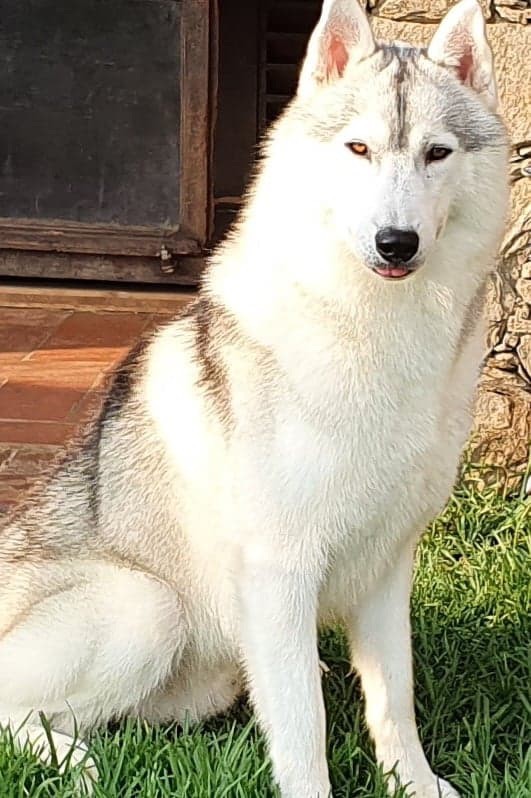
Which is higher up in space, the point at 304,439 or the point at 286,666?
the point at 304,439

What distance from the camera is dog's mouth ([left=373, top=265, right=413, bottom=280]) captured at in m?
2.34

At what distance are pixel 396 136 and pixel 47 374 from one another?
3.22 metres

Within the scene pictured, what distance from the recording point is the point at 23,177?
6484 mm

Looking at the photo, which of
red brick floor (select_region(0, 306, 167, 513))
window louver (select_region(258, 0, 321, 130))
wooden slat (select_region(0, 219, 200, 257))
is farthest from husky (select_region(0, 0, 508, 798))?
window louver (select_region(258, 0, 321, 130))

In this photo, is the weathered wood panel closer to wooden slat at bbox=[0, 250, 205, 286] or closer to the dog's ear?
wooden slat at bbox=[0, 250, 205, 286]

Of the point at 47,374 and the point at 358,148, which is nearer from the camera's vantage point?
the point at 358,148

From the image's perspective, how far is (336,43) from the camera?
8.18 feet

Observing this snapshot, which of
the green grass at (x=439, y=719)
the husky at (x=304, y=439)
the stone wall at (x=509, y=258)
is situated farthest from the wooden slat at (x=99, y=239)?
the husky at (x=304, y=439)

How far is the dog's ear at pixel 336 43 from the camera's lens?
2445 millimetres

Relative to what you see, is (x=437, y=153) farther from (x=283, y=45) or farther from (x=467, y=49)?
(x=283, y=45)

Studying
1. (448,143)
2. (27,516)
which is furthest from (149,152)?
(448,143)

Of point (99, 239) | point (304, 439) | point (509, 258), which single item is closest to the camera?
point (304, 439)

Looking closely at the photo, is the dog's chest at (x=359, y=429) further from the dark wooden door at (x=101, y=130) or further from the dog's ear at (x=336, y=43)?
the dark wooden door at (x=101, y=130)

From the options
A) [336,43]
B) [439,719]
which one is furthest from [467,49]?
[439,719]
